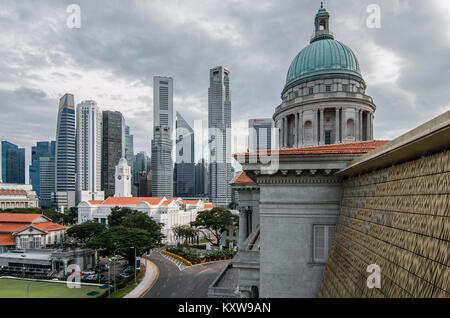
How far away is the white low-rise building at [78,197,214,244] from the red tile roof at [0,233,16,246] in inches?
1158

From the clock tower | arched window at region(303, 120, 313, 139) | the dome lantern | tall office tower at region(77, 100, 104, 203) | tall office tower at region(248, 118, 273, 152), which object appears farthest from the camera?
tall office tower at region(77, 100, 104, 203)

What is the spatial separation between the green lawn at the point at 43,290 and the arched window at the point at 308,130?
34.3 meters

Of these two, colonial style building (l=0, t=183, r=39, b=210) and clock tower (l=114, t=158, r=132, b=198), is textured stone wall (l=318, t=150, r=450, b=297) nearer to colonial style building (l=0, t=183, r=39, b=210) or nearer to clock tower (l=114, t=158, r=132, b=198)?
clock tower (l=114, t=158, r=132, b=198)

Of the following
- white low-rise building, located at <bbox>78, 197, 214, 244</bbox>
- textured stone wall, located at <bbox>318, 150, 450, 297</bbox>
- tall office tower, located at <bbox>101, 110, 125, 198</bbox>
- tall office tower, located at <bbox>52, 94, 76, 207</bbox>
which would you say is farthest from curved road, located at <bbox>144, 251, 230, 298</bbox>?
tall office tower, located at <bbox>101, 110, 125, 198</bbox>

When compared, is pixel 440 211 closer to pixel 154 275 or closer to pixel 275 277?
pixel 275 277

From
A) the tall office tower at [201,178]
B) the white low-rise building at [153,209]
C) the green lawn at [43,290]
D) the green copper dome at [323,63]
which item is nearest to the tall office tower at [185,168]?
the tall office tower at [201,178]

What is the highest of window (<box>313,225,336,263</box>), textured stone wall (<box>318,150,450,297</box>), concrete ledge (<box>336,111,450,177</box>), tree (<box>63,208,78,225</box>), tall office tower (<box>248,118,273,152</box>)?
tall office tower (<box>248,118,273,152</box>)

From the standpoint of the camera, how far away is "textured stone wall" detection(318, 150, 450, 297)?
15.2ft

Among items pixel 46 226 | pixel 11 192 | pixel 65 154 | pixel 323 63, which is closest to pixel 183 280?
pixel 323 63

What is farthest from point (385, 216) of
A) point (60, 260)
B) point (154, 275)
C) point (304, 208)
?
point (60, 260)

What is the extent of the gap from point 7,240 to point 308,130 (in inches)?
2505

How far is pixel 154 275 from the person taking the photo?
135ft

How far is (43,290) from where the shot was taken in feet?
112

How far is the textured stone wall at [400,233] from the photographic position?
464 centimetres
